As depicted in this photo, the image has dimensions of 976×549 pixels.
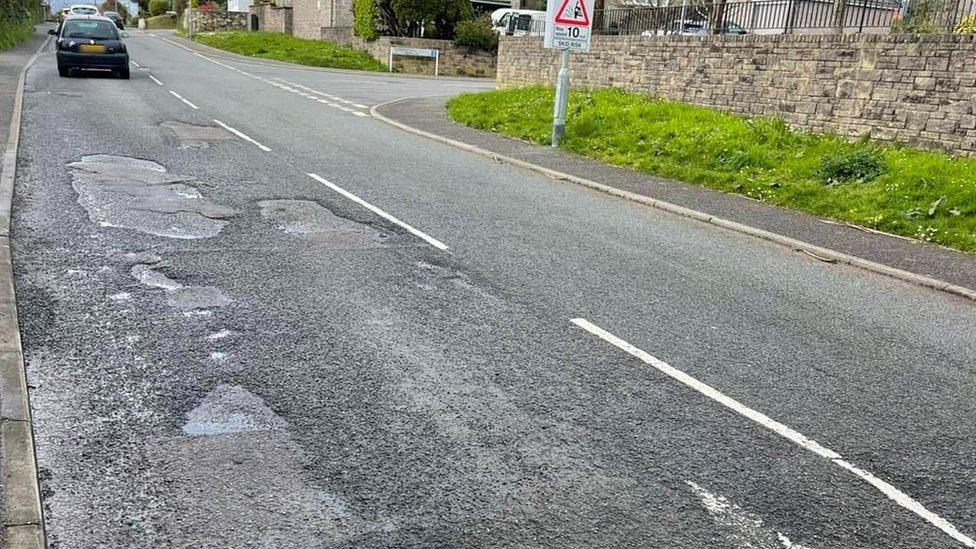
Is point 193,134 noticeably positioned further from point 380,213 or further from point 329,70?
point 329,70

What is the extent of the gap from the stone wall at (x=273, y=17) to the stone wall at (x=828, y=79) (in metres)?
46.1

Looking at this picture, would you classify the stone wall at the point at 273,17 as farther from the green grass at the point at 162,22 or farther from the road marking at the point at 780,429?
the road marking at the point at 780,429

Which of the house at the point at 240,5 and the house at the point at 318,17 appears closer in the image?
the house at the point at 318,17

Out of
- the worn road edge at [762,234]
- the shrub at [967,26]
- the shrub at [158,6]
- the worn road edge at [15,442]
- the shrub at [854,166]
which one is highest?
the shrub at [158,6]

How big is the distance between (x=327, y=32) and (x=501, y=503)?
4941cm

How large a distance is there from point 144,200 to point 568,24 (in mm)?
9068

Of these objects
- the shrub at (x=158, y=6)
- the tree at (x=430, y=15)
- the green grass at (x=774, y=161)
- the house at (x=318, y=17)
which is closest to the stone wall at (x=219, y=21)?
the house at (x=318, y=17)

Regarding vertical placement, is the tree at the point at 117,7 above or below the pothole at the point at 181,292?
above

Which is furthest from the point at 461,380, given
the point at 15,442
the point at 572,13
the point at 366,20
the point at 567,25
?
the point at 366,20

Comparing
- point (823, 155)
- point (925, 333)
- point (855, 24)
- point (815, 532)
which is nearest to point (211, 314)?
point (815, 532)

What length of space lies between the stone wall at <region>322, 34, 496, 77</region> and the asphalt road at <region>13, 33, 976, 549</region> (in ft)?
102

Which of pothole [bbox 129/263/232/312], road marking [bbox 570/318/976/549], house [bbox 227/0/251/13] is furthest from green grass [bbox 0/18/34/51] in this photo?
house [bbox 227/0/251/13]

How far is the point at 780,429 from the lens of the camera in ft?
15.5

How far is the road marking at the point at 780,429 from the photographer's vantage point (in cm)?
390
